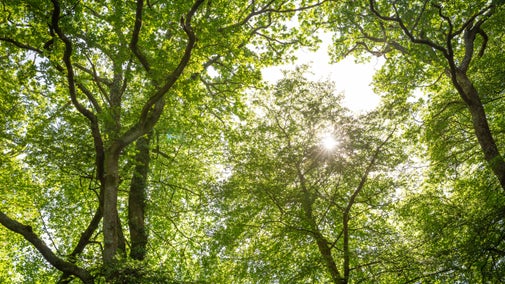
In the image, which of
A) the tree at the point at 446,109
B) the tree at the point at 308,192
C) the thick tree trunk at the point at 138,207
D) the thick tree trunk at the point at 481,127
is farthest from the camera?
the thick tree trunk at the point at 138,207

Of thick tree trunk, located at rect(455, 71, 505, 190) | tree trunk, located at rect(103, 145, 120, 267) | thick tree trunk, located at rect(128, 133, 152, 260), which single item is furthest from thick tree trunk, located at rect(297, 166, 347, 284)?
thick tree trunk, located at rect(128, 133, 152, 260)

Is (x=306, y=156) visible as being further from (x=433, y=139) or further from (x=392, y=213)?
(x=433, y=139)

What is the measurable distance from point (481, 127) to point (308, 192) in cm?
555

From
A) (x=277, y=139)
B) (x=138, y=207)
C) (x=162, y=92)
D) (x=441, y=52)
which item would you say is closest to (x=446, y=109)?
(x=441, y=52)

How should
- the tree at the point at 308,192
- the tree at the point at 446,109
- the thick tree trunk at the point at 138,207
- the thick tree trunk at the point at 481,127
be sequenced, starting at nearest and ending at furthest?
the tree at the point at 446,109 → the thick tree trunk at the point at 481,127 → the tree at the point at 308,192 → the thick tree trunk at the point at 138,207

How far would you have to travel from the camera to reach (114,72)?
1207 cm

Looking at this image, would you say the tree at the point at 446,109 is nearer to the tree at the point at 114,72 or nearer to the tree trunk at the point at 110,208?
the tree at the point at 114,72

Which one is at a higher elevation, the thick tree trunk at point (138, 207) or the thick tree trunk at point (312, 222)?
the thick tree trunk at point (138, 207)

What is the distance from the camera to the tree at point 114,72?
9.05 meters

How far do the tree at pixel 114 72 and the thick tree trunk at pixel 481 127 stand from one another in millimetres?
5745

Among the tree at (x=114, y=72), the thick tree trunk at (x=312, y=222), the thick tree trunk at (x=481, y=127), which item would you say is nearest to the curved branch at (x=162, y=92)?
the tree at (x=114, y=72)

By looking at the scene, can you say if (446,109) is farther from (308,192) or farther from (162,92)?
(162,92)

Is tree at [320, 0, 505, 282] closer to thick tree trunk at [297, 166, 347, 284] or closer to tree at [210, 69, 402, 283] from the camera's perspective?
tree at [210, 69, 402, 283]

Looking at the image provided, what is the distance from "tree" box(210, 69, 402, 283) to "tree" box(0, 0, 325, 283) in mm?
2729
